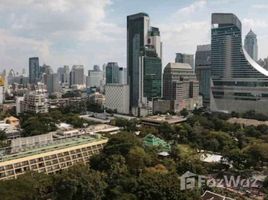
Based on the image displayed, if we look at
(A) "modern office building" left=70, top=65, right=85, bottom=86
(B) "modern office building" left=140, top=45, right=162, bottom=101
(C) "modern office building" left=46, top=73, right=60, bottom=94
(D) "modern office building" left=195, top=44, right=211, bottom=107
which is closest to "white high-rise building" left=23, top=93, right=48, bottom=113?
(B) "modern office building" left=140, top=45, right=162, bottom=101

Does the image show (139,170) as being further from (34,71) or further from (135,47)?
(34,71)

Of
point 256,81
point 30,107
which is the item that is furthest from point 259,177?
point 30,107

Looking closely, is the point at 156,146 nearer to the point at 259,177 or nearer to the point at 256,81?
the point at 259,177

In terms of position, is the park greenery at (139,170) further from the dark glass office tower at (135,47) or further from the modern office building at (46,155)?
the dark glass office tower at (135,47)

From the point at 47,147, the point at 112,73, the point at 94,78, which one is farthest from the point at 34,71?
the point at 47,147

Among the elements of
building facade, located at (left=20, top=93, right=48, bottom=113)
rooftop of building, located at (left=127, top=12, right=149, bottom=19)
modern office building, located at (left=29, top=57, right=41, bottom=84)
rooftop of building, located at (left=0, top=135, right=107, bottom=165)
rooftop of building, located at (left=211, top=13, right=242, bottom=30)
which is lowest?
rooftop of building, located at (left=0, top=135, right=107, bottom=165)

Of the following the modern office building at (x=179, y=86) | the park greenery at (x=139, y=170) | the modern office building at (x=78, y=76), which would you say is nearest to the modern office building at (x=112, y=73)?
the modern office building at (x=179, y=86)

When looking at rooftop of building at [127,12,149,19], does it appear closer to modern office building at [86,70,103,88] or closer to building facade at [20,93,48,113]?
building facade at [20,93,48,113]
